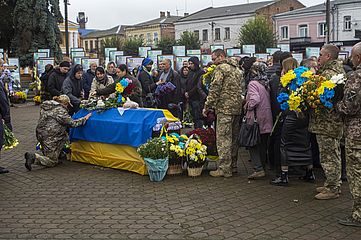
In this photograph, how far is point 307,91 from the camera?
238 inches

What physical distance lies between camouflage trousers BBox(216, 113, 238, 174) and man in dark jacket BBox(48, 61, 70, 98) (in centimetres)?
408

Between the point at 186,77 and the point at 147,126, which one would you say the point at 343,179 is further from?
the point at 186,77

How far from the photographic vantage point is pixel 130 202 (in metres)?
6.42

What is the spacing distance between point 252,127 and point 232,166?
0.88 m

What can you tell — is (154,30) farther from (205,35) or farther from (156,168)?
(156,168)

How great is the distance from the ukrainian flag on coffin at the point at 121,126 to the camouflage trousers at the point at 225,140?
943mm

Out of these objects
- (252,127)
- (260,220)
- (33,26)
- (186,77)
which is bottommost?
(260,220)

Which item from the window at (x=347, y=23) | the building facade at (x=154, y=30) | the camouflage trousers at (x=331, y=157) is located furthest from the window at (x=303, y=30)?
the camouflage trousers at (x=331, y=157)

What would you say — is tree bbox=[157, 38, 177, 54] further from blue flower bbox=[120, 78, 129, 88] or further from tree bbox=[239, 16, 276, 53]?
blue flower bbox=[120, 78, 129, 88]

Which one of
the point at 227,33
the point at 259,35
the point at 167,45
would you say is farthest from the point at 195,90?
the point at 227,33

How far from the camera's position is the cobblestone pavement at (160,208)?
5.24 m

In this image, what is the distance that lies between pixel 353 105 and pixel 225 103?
2.70 meters

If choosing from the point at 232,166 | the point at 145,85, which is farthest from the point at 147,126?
→ the point at 145,85

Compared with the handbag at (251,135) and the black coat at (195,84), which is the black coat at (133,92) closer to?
the black coat at (195,84)
